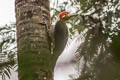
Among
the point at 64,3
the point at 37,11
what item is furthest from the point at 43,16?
the point at 64,3

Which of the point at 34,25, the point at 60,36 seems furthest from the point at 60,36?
the point at 34,25

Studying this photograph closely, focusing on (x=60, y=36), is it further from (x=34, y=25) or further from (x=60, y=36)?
(x=34, y=25)

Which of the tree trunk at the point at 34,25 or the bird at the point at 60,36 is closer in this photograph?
the tree trunk at the point at 34,25

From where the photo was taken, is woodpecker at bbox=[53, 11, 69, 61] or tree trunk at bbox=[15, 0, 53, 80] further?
woodpecker at bbox=[53, 11, 69, 61]

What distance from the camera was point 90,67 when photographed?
70 cm

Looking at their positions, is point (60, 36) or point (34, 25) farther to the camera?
point (60, 36)

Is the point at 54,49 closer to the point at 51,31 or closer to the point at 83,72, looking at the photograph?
the point at 51,31

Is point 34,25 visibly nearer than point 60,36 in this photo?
Yes

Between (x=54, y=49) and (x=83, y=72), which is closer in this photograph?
(x=83, y=72)

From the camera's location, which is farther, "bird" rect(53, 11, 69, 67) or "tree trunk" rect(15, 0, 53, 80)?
"bird" rect(53, 11, 69, 67)

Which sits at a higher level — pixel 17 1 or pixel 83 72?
pixel 17 1

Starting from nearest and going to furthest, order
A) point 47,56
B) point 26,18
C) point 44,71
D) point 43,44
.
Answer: point 47,56, point 44,71, point 43,44, point 26,18

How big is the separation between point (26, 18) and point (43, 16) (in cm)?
13

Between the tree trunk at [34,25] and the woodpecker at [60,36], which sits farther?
the woodpecker at [60,36]
